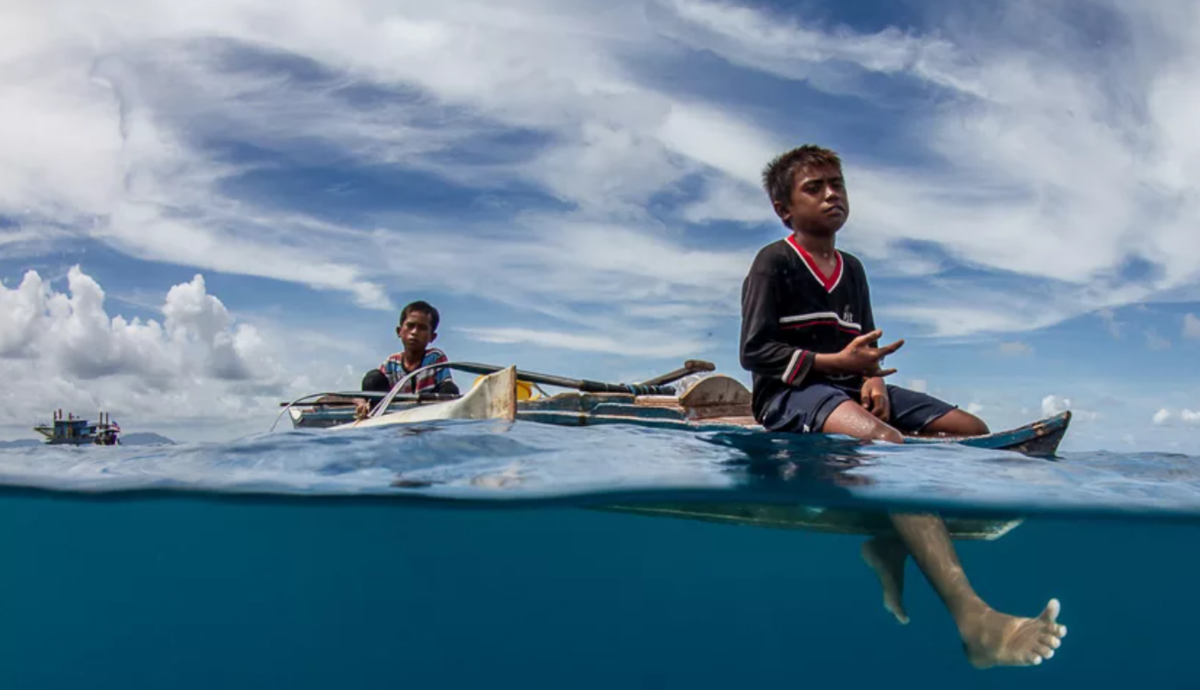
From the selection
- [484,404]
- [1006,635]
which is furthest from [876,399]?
[484,404]

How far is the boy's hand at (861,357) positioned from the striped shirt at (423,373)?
19.3 ft

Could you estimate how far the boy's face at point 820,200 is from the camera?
5109 millimetres

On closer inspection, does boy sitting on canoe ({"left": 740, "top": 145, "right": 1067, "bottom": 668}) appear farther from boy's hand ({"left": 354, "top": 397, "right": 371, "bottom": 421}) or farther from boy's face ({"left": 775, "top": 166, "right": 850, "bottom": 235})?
boy's hand ({"left": 354, "top": 397, "right": 371, "bottom": 421})

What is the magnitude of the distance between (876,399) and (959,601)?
4.76ft

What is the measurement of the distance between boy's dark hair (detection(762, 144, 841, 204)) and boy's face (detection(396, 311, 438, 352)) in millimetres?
5476

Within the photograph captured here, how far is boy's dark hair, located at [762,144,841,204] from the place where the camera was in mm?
5258

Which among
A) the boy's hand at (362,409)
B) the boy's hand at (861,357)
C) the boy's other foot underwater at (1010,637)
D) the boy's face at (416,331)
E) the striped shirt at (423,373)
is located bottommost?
the boy's other foot underwater at (1010,637)

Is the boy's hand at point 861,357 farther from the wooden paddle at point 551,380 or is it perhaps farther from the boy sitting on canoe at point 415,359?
the boy sitting on canoe at point 415,359

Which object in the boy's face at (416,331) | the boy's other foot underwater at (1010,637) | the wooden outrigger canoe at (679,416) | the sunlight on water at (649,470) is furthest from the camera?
the boy's face at (416,331)

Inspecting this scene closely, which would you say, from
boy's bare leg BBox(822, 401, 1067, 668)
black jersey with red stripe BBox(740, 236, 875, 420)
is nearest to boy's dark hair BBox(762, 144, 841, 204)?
black jersey with red stripe BBox(740, 236, 875, 420)

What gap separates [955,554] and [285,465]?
17.5ft

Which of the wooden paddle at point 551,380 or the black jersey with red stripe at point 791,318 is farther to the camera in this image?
the wooden paddle at point 551,380

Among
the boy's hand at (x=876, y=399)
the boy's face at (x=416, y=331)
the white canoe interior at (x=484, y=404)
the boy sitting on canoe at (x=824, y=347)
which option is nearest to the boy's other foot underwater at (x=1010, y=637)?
the boy sitting on canoe at (x=824, y=347)

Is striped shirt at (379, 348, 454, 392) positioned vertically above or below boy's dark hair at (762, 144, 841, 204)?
below
